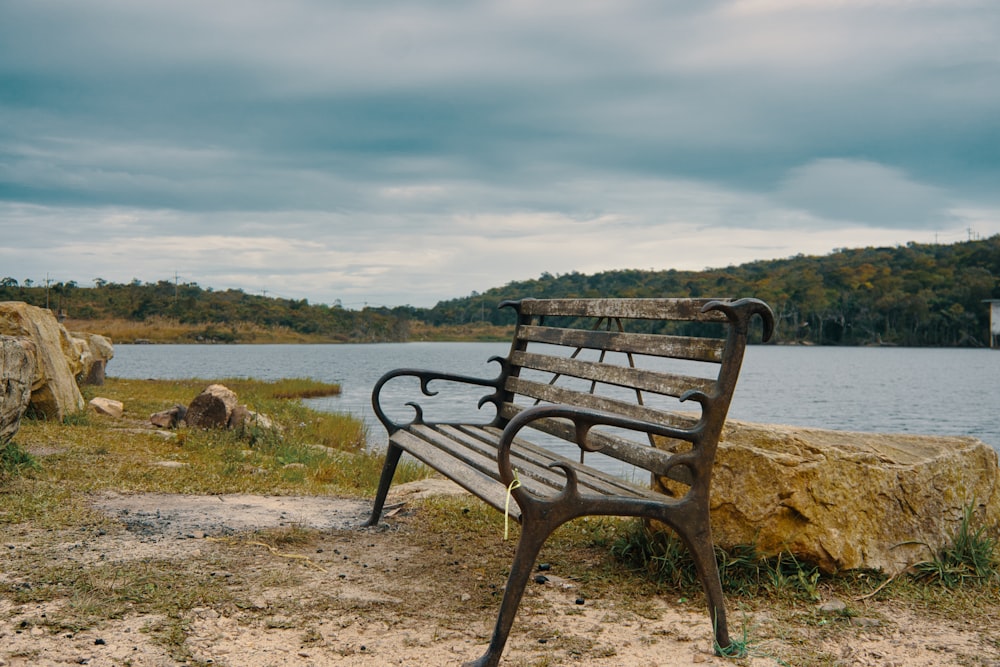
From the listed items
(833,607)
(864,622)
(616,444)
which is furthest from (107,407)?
(864,622)

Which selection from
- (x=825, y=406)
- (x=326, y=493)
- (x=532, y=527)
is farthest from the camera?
(x=825, y=406)

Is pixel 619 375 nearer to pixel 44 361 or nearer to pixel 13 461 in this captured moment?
pixel 13 461

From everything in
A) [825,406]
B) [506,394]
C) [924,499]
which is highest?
[506,394]

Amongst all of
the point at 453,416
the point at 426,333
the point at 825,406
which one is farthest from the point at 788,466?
the point at 426,333

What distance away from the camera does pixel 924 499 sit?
14.6ft

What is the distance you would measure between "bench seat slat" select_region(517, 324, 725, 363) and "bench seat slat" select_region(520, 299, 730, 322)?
0.10 metres

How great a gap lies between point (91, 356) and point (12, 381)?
12.2 m

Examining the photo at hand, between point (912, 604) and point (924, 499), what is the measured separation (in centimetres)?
71

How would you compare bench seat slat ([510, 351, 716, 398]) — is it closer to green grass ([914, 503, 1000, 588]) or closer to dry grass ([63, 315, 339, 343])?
green grass ([914, 503, 1000, 588])

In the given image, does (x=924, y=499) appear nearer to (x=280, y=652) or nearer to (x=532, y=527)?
(x=532, y=527)

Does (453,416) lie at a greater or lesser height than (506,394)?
lesser

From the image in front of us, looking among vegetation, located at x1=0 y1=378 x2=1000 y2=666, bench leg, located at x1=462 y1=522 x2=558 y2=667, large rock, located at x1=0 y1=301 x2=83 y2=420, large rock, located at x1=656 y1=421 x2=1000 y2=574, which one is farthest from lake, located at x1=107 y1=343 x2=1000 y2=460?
bench leg, located at x1=462 y1=522 x2=558 y2=667

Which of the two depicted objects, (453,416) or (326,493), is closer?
(326,493)

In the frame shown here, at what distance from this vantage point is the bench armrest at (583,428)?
119 inches
